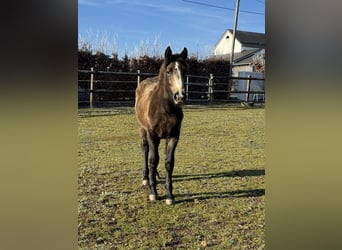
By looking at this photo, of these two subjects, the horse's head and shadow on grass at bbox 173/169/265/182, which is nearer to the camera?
the horse's head

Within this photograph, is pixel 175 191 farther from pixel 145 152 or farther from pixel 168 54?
pixel 168 54

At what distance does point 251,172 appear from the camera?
2.85 m

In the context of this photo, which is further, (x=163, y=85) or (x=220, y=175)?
(x=220, y=175)

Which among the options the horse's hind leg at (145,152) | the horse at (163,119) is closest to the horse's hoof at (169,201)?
the horse at (163,119)

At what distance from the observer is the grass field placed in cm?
164

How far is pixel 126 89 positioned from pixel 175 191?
114 cm

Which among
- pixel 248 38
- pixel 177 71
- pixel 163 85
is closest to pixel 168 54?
pixel 177 71

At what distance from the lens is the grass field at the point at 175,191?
1.64 m

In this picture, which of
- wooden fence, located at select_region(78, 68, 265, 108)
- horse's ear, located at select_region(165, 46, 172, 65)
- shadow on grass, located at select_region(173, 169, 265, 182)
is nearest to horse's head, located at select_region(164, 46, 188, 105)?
horse's ear, located at select_region(165, 46, 172, 65)

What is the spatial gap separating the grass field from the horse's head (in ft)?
1.72

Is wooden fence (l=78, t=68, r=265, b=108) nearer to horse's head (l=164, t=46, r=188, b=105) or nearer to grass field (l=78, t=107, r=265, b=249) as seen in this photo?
grass field (l=78, t=107, r=265, b=249)

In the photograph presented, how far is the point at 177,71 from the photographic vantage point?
5.54 ft
